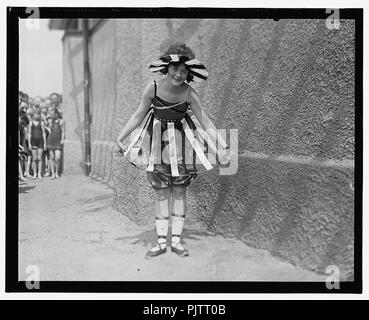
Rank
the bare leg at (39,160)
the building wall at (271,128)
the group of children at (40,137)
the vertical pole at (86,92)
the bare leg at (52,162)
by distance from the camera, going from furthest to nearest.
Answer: the vertical pole at (86,92) → the bare leg at (52,162) → the bare leg at (39,160) → the group of children at (40,137) → the building wall at (271,128)

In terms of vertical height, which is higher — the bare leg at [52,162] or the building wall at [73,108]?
the building wall at [73,108]

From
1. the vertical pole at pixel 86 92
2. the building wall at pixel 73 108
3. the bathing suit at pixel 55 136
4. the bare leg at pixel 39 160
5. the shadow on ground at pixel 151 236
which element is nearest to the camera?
the shadow on ground at pixel 151 236

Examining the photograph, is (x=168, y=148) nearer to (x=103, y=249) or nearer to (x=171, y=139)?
(x=171, y=139)

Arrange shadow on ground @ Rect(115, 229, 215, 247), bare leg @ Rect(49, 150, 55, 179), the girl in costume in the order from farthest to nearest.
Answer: bare leg @ Rect(49, 150, 55, 179) → shadow on ground @ Rect(115, 229, 215, 247) → the girl in costume

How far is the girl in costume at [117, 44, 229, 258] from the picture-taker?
258 centimetres

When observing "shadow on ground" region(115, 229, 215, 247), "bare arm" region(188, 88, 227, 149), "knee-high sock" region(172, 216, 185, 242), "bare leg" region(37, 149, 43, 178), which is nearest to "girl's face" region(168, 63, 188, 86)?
"bare arm" region(188, 88, 227, 149)

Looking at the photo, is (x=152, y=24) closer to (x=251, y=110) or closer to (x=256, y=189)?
(x=251, y=110)

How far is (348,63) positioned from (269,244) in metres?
1.25

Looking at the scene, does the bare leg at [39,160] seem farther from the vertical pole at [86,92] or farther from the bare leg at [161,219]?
the bare leg at [161,219]

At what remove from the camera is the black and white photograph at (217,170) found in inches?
95.3

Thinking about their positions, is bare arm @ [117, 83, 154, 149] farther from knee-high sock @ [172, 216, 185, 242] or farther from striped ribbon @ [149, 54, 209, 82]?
knee-high sock @ [172, 216, 185, 242]

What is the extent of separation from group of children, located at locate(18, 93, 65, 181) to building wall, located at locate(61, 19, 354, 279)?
1.57 feet

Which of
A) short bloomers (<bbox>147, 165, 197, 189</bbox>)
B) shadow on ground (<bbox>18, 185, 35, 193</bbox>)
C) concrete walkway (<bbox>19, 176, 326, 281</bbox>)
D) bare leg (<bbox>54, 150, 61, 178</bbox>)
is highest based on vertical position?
bare leg (<bbox>54, 150, 61, 178</bbox>)

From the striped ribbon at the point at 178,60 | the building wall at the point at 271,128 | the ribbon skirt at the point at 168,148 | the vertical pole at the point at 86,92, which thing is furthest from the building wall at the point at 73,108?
the striped ribbon at the point at 178,60
